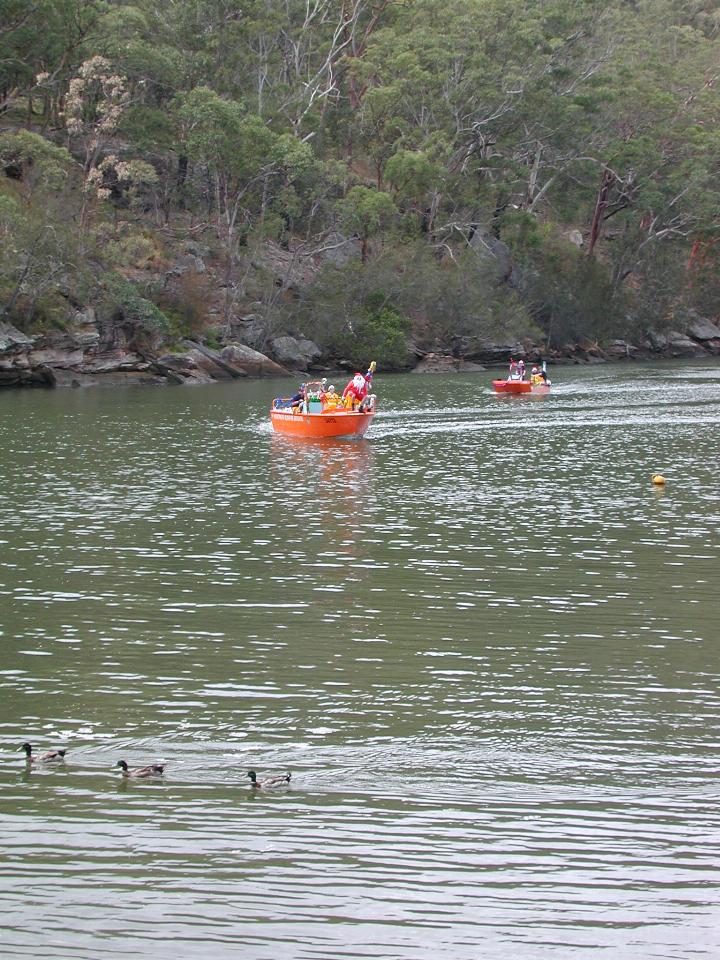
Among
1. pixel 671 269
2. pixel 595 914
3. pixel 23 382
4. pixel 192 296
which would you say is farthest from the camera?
pixel 671 269

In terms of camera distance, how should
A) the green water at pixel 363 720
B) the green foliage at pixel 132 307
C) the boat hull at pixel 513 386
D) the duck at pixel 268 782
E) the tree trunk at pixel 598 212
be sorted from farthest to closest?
the tree trunk at pixel 598 212
the green foliage at pixel 132 307
the boat hull at pixel 513 386
the duck at pixel 268 782
the green water at pixel 363 720

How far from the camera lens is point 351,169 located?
8294 cm

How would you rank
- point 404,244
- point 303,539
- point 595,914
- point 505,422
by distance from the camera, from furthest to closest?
point 404,244
point 505,422
point 303,539
point 595,914

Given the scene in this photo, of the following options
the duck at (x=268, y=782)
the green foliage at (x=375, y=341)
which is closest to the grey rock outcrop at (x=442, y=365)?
the green foliage at (x=375, y=341)

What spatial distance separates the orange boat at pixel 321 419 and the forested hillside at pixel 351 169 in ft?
74.2

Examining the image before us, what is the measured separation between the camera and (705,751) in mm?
12086

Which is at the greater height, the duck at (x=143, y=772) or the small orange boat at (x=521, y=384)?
the small orange boat at (x=521, y=384)

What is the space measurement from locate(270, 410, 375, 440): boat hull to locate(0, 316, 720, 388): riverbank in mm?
20509

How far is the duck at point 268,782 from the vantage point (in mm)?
11211

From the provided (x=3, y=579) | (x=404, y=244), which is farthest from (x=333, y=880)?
(x=404, y=244)

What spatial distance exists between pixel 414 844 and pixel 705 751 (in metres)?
3.46

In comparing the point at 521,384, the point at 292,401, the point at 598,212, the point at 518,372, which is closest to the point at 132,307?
the point at 518,372

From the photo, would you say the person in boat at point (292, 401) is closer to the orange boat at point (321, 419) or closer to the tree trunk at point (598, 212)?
the orange boat at point (321, 419)

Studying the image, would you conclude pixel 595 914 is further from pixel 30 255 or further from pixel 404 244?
pixel 404 244
